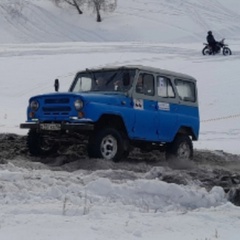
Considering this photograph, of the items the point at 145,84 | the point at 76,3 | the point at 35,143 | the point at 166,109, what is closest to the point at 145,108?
the point at 145,84

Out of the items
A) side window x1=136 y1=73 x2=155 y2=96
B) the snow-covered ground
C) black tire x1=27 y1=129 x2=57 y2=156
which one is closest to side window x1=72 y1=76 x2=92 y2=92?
side window x1=136 y1=73 x2=155 y2=96

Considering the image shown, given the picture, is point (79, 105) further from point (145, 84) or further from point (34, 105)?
point (145, 84)

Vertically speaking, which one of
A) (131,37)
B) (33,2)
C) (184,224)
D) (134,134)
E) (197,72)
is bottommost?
(184,224)

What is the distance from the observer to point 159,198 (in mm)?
7531

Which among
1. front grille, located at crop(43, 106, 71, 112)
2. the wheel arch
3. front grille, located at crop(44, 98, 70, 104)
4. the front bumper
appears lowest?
the wheel arch

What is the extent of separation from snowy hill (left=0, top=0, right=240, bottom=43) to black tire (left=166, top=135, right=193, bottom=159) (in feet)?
122

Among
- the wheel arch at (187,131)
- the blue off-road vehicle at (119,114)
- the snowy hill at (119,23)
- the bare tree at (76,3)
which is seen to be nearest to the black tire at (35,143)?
the blue off-road vehicle at (119,114)

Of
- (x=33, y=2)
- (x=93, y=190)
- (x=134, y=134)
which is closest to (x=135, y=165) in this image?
(x=134, y=134)

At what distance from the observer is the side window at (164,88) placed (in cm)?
1281

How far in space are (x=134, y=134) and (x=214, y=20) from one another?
51.3m

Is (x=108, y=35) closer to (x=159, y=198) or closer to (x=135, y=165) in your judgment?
(x=135, y=165)

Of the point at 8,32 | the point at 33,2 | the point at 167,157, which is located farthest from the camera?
the point at 33,2

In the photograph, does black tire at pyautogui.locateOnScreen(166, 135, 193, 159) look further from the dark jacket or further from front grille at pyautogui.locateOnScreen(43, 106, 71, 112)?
the dark jacket

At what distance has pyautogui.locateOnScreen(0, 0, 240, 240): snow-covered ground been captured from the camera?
6043mm
